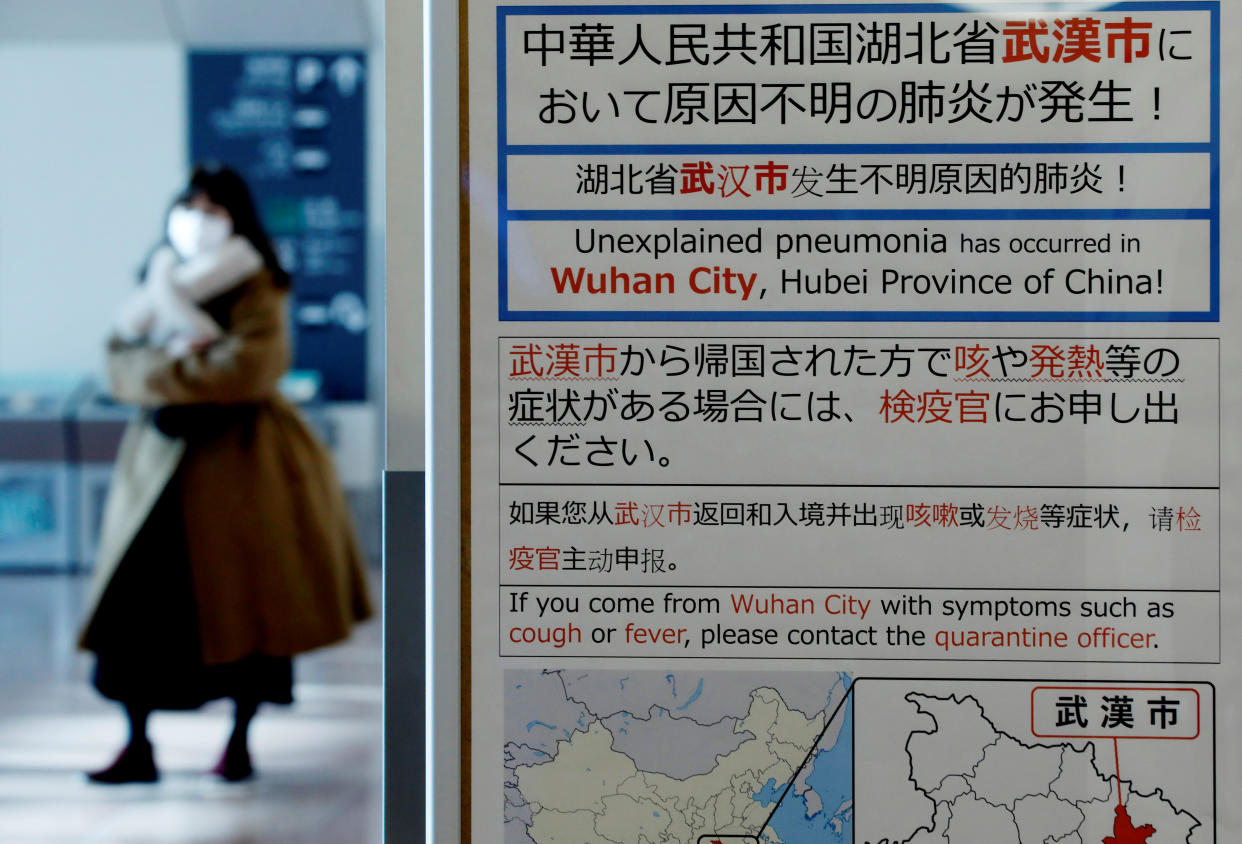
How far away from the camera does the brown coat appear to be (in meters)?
3.17

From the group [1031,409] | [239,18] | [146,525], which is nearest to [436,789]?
[1031,409]

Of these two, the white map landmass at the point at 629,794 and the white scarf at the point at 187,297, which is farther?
the white scarf at the point at 187,297

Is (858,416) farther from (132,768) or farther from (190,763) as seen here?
(190,763)

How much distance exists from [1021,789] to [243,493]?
101 inches

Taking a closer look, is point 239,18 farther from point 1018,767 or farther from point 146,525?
point 1018,767

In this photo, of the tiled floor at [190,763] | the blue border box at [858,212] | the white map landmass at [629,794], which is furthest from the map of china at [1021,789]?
the tiled floor at [190,763]

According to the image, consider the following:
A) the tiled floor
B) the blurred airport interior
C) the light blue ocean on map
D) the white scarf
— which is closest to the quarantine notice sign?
the light blue ocean on map

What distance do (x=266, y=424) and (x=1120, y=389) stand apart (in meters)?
2.70

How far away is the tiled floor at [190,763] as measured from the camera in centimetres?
303

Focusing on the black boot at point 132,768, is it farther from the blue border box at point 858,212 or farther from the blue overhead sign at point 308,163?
the blue overhead sign at point 308,163

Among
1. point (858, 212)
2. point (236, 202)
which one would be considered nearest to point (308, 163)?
point (236, 202)

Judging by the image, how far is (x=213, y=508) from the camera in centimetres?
320

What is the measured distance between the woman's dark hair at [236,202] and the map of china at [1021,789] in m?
2.78

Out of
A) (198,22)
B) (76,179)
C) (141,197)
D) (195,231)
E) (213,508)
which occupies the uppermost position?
(198,22)
